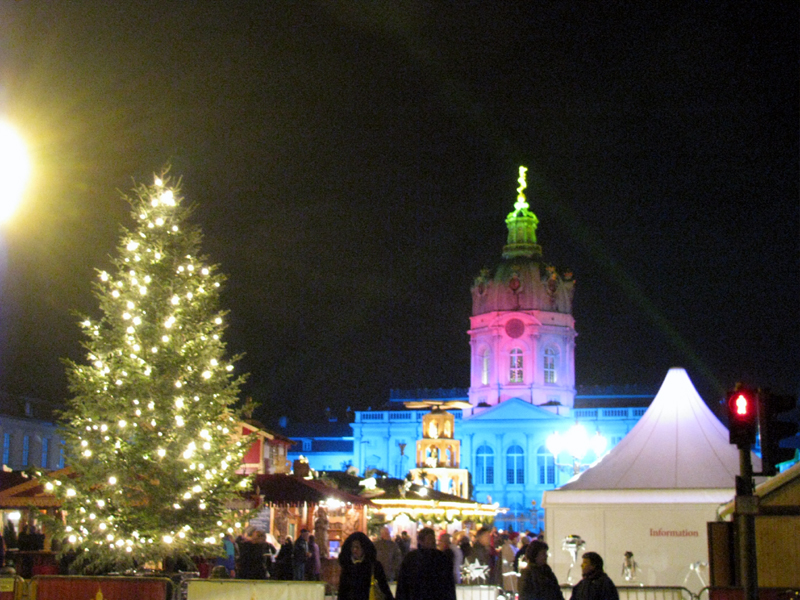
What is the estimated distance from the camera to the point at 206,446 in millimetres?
16672

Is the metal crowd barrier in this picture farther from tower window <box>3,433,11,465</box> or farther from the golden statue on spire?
the golden statue on spire

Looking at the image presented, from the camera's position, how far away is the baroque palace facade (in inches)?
3004

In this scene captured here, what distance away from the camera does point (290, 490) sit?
23109mm

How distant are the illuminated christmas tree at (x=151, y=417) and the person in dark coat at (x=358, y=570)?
7.54 m

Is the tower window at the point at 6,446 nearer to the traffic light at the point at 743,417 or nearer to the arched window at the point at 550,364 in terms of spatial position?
the arched window at the point at 550,364

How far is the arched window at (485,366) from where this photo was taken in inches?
3123

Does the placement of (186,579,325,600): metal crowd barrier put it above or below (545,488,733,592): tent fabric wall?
below

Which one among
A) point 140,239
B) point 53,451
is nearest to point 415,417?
point 53,451

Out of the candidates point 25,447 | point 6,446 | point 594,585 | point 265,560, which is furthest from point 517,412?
point 594,585

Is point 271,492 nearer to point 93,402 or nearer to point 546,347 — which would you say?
point 93,402

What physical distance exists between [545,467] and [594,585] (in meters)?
68.4

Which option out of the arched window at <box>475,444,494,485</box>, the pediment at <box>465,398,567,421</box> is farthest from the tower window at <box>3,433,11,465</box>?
the arched window at <box>475,444,494,485</box>

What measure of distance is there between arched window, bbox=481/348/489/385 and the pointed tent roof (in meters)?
59.4

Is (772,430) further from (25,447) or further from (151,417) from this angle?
(25,447)
